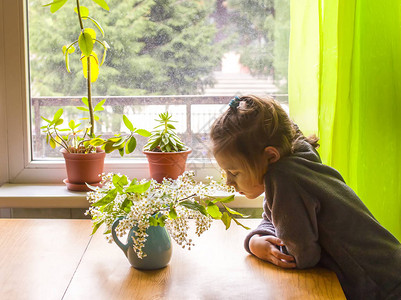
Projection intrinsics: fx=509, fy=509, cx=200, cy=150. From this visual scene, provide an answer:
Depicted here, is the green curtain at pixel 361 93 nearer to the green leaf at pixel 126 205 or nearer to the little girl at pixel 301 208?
the little girl at pixel 301 208

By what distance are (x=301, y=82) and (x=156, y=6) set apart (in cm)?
61

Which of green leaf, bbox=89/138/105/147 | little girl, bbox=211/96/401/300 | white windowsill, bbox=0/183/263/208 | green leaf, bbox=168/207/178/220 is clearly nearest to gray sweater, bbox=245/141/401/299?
little girl, bbox=211/96/401/300

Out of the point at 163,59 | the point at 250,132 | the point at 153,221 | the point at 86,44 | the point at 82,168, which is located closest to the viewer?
the point at 153,221

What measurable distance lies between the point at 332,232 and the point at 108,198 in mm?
522

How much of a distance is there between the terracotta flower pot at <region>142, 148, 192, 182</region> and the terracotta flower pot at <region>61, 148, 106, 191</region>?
0.17 m

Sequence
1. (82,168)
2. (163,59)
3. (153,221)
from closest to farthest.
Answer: (153,221), (82,168), (163,59)

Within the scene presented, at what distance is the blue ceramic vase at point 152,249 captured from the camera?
1138 mm

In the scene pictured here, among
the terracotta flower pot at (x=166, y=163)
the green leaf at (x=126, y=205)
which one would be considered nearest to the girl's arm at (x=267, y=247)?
the green leaf at (x=126, y=205)

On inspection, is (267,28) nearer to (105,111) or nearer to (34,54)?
(105,111)

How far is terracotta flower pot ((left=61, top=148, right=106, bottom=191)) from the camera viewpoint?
1.68 m

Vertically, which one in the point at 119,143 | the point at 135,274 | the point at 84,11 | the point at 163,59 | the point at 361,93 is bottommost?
the point at 135,274

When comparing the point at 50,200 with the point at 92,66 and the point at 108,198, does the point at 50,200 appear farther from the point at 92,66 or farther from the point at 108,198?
the point at 108,198

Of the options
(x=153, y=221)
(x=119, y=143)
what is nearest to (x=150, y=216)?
(x=153, y=221)

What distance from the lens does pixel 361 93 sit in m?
1.42
